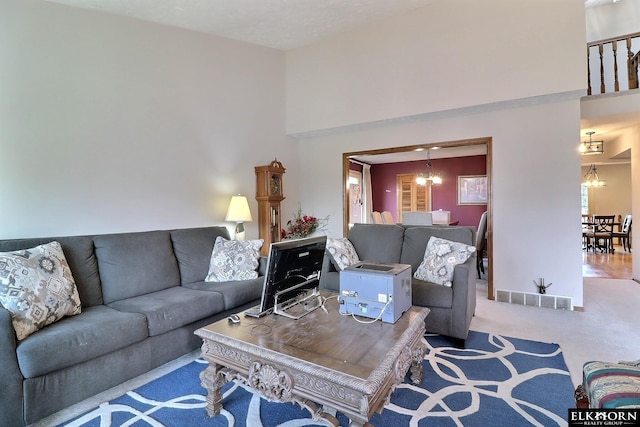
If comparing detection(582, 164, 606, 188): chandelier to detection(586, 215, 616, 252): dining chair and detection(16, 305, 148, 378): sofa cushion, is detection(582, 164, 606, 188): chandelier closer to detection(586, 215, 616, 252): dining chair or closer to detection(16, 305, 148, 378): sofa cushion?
detection(586, 215, 616, 252): dining chair

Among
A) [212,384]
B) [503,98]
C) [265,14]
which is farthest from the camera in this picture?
[265,14]

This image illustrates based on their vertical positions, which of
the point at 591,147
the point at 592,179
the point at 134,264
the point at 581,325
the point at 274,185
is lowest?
the point at 581,325

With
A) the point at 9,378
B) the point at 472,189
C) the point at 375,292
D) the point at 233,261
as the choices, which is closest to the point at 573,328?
the point at 375,292

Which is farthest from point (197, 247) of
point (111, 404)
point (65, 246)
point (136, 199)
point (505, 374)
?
point (505, 374)

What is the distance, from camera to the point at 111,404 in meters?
1.85

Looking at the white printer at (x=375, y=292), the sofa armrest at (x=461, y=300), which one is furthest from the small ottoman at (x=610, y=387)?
the sofa armrest at (x=461, y=300)

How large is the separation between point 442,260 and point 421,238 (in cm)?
49

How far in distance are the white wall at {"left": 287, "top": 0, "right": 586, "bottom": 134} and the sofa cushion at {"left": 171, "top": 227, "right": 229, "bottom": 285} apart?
2536 millimetres

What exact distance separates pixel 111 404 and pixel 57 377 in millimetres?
337

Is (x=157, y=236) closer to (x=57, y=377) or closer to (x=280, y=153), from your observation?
(x=57, y=377)

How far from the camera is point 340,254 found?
317 centimetres

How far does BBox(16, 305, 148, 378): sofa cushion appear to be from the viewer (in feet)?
5.32

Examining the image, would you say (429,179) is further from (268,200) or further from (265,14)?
(265,14)

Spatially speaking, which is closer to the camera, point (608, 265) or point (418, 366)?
point (418, 366)
